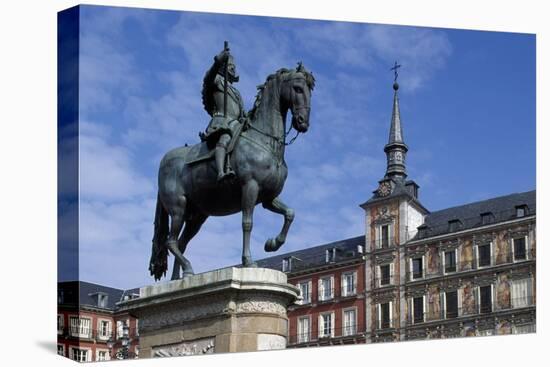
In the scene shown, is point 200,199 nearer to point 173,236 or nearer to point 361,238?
point 173,236

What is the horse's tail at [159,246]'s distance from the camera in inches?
768

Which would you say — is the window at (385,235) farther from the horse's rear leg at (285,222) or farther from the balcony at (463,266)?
the horse's rear leg at (285,222)

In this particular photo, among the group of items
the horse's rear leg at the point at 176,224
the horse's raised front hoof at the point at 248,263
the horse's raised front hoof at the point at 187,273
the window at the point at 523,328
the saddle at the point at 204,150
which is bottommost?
the horse's raised front hoof at the point at 187,273

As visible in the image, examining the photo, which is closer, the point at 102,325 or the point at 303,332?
the point at 303,332

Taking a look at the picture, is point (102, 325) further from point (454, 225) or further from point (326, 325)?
point (454, 225)

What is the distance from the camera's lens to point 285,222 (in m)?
18.5

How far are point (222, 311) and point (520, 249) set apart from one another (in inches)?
2247

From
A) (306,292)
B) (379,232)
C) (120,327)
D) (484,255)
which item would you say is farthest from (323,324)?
(120,327)

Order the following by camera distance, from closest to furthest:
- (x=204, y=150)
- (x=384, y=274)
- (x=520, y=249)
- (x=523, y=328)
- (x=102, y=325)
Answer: (x=204, y=150), (x=523, y=328), (x=520, y=249), (x=384, y=274), (x=102, y=325)

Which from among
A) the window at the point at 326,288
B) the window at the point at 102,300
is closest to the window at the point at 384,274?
the window at the point at 326,288

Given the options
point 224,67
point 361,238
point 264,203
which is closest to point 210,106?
point 224,67

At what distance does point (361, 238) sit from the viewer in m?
81.7

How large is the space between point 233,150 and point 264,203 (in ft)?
3.36

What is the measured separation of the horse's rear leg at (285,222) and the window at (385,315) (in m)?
58.7
